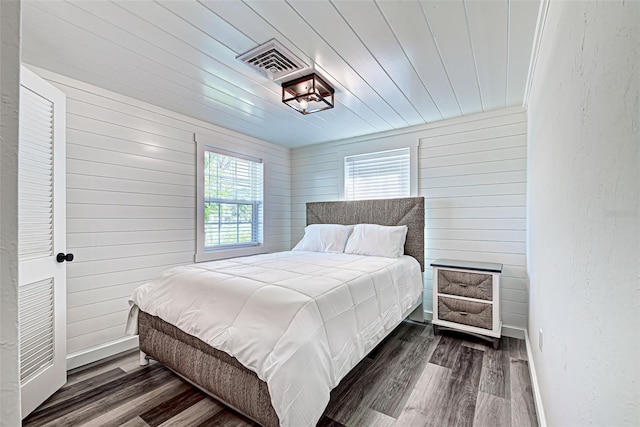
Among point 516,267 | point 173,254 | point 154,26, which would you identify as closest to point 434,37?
point 154,26

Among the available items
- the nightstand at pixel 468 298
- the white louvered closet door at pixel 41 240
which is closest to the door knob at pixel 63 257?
the white louvered closet door at pixel 41 240

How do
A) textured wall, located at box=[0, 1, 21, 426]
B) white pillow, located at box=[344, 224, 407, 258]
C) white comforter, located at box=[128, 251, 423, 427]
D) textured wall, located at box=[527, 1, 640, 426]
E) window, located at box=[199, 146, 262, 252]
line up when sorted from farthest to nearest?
window, located at box=[199, 146, 262, 252] < white pillow, located at box=[344, 224, 407, 258] < white comforter, located at box=[128, 251, 423, 427] < textured wall, located at box=[527, 1, 640, 426] < textured wall, located at box=[0, 1, 21, 426]

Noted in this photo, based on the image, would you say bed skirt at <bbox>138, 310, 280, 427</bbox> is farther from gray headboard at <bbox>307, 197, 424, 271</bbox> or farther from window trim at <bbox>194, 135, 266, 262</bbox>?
gray headboard at <bbox>307, 197, 424, 271</bbox>

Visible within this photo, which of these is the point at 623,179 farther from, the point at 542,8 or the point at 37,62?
the point at 37,62

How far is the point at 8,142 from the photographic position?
43 cm

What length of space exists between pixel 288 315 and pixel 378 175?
2.72 meters

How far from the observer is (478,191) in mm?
3100

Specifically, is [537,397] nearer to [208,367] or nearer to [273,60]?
[208,367]

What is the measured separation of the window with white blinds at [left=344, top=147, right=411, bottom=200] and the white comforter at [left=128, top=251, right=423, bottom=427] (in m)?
1.45

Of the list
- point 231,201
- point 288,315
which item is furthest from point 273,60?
point 231,201

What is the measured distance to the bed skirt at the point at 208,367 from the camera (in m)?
1.51

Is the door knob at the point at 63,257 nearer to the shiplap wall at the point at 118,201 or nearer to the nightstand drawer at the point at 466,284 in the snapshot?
the shiplap wall at the point at 118,201

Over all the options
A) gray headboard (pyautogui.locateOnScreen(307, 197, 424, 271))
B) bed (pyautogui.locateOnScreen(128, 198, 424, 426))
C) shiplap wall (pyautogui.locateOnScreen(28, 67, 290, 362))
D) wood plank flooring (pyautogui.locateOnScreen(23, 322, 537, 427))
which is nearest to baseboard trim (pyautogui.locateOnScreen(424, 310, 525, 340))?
wood plank flooring (pyautogui.locateOnScreen(23, 322, 537, 427))

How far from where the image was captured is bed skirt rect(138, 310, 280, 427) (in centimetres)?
151
